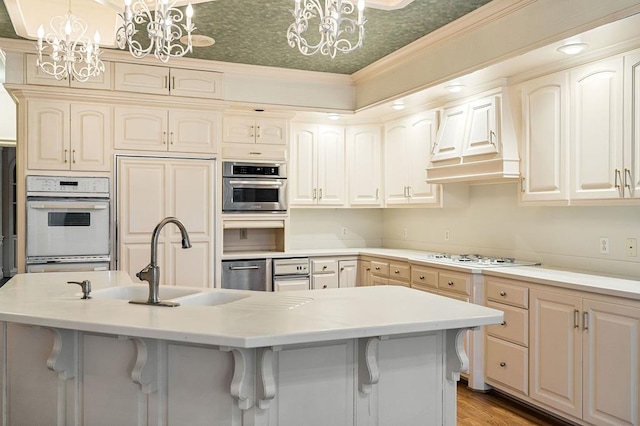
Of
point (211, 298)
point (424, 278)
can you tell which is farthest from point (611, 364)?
point (211, 298)

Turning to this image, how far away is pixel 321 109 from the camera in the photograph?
5367mm

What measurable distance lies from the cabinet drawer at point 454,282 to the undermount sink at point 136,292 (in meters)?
2.10

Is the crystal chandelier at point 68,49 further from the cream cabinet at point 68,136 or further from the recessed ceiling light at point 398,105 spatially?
the recessed ceiling light at point 398,105

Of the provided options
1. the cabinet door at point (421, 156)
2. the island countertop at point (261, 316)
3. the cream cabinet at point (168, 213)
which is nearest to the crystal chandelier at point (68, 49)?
the cream cabinet at point (168, 213)

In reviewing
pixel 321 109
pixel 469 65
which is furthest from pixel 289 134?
pixel 469 65

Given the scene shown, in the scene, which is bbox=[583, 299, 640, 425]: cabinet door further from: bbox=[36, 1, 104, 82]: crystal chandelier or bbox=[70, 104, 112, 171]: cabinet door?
bbox=[70, 104, 112, 171]: cabinet door

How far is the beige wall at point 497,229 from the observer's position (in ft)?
11.3

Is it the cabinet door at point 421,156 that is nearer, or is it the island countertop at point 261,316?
the island countertop at point 261,316

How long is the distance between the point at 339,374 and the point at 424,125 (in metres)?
3.40

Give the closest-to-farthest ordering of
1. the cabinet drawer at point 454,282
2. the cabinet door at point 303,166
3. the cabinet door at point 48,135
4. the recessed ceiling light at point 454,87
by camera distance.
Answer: the cabinet drawer at point 454,282, the recessed ceiling light at point 454,87, the cabinet door at point 48,135, the cabinet door at point 303,166

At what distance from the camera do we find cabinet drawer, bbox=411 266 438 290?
4238 millimetres

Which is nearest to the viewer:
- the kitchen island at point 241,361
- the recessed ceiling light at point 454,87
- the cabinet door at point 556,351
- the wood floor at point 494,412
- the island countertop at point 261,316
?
the island countertop at point 261,316

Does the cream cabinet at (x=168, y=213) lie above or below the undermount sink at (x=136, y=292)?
above

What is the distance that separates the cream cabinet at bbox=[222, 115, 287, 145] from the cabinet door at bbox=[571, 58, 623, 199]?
289cm
